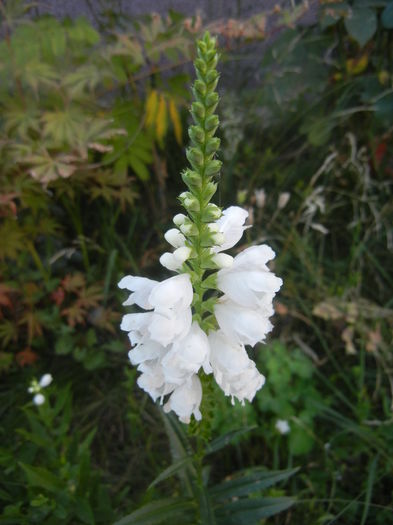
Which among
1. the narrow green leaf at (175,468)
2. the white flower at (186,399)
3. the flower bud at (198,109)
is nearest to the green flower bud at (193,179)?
the flower bud at (198,109)

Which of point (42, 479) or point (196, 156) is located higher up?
point (196, 156)

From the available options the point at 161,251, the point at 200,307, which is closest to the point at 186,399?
the point at 200,307

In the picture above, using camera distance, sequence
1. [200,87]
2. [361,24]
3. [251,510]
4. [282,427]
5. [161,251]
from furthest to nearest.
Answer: [161,251], [361,24], [282,427], [251,510], [200,87]

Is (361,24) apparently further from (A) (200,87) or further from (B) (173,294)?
(B) (173,294)

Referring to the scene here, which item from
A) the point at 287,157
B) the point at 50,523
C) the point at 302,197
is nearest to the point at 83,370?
the point at 50,523

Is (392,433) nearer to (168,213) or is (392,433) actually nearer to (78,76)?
(168,213)

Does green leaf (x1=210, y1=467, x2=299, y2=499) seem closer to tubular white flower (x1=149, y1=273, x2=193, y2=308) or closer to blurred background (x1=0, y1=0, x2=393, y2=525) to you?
blurred background (x1=0, y1=0, x2=393, y2=525)

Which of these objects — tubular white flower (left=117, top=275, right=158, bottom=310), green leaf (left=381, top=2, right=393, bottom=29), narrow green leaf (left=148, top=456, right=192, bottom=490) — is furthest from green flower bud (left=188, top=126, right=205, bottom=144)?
green leaf (left=381, top=2, right=393, bottom=29)

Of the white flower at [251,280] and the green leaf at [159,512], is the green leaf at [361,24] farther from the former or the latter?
the green leaf at [159,512]
